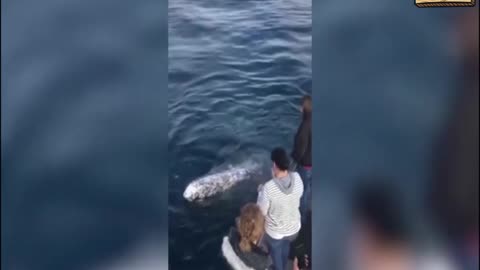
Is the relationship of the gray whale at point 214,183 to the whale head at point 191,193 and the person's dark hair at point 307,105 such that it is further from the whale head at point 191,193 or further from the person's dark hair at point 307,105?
the person's dark hair at point 307,105

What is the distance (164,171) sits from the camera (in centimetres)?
323

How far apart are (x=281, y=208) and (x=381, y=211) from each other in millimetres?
448

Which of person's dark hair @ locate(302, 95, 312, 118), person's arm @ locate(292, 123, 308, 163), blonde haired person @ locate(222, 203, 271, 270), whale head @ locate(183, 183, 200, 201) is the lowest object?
blonde haired person @ locate(222, 203, 271, 270)

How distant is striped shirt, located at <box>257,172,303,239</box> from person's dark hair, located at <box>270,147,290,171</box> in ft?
0.25

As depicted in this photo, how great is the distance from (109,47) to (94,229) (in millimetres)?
822

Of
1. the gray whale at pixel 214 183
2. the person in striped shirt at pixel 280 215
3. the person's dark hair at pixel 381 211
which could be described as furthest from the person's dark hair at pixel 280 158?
the person's dark hair at pixel 381 211

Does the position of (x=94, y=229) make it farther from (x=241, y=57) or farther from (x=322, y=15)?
(x=322, y=15)

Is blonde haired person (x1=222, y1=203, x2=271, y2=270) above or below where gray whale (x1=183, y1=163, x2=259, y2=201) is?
below

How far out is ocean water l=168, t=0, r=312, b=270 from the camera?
3223mm

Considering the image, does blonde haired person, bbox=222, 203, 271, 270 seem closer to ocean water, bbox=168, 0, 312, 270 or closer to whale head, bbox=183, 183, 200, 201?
ocean water, bbox=168, 0, 312, 270

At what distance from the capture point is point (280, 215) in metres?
3.22

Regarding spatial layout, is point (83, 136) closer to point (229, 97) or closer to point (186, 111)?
point (186, 111)

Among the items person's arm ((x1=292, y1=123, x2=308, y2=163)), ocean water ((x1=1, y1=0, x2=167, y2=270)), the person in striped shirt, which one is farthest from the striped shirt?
ocean water ((x1=1, y1=0, x2=167, y2=270))

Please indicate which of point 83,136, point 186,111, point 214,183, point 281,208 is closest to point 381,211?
point 281,208
